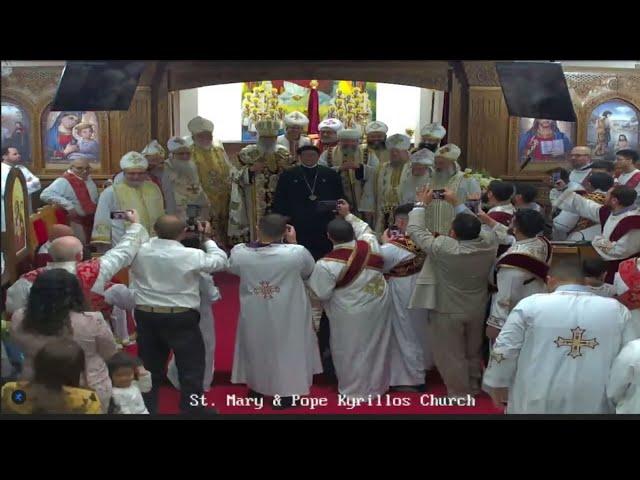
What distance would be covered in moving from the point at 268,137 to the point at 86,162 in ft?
4.22

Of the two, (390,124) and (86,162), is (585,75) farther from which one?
(86,162)

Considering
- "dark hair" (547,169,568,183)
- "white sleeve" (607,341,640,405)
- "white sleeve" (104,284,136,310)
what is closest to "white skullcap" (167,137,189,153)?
"white sleeve" (104,284,136,310)

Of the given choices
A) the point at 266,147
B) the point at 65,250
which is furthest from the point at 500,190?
the point at 65,250

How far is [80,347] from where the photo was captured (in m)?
5.24

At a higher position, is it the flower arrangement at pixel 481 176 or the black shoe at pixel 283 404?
the flower arrangement at pixel 481 176

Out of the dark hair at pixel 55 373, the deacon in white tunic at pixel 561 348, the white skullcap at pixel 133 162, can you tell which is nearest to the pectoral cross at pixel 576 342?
the deacon in white tunic at pixel 561 348

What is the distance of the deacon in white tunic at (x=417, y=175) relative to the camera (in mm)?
6297

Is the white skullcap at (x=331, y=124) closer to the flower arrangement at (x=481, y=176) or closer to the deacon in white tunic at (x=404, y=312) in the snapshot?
the deacon in white tunic at (x=404, y=312)

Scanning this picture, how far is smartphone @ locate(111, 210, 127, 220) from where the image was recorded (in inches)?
234

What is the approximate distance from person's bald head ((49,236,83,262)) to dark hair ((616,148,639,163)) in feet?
10.8

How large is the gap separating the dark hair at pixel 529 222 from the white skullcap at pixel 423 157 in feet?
2.20

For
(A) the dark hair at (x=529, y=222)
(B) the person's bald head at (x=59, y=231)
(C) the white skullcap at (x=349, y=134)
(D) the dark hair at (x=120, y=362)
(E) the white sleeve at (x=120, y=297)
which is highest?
(C) the white skullcap at (x=349, y=134)

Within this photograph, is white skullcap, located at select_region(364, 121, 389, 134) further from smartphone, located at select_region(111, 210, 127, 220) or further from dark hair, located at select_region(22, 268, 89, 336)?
dark hair, located at select_region(22, 268, 89, 336)

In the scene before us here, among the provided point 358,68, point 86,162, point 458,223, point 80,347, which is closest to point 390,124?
point 358,68
